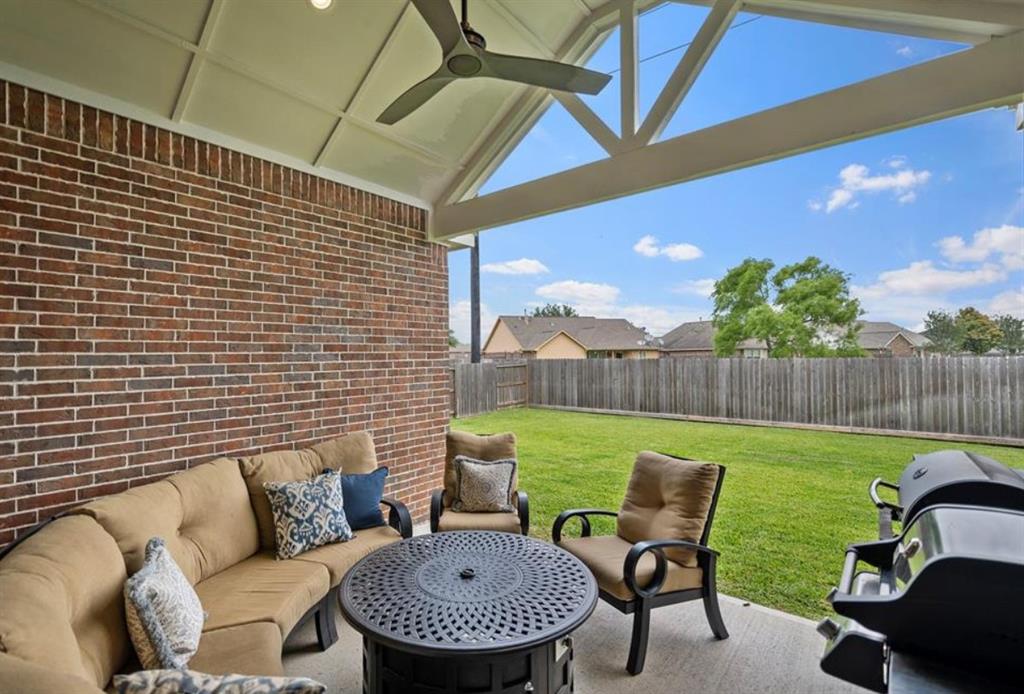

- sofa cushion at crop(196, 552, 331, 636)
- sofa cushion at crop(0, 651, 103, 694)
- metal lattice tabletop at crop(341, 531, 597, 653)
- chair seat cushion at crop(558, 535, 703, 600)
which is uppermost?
sofa cushion at crop(0, 651, 103, 694)

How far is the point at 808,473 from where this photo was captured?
5531 millimetres

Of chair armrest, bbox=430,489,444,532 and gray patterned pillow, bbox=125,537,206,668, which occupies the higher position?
gray patterned pillow, bbox=125,537,206,668

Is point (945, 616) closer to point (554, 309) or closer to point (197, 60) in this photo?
point (197, 60)

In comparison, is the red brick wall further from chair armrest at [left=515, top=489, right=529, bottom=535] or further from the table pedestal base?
the table pedestal base

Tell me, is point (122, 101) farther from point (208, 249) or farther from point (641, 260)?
point (641, 260)

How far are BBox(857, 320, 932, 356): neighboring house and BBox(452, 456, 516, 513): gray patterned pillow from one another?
22.6 ft

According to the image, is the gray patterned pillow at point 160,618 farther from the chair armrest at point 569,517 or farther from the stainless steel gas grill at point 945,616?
the stainless steel gas grill at point 945,616

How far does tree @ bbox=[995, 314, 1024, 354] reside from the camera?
554cm

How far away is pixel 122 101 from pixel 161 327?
1.29m

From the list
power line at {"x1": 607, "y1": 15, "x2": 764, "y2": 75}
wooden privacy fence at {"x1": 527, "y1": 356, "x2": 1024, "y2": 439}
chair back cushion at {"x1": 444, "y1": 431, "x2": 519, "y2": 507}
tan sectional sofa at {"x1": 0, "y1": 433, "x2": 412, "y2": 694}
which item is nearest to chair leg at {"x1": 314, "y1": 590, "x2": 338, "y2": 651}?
tan sectional sofa at {"x1": 0, "y1": 433, "x2": 412, "y2": 694}

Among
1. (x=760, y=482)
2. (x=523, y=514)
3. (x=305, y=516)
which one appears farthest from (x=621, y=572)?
(x=760, y=482)

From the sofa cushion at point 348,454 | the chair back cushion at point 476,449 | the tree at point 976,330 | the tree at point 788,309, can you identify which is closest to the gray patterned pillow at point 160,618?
the sofa cushion at point 348,454

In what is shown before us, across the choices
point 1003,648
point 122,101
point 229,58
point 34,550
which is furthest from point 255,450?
point 1003,648

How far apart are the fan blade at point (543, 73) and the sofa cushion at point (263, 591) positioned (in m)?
2.65
